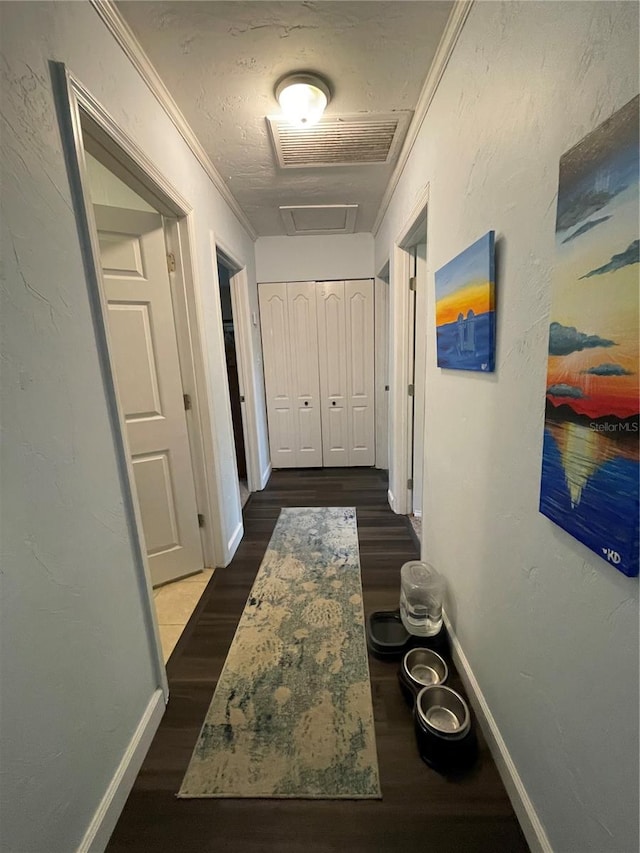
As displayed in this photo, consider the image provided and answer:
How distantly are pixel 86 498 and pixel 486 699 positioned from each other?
4.76 feet

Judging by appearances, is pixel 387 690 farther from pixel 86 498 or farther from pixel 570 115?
pixel 570 115

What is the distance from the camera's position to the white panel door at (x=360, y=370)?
137 inches

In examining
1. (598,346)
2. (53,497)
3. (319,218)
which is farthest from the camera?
(319,218)

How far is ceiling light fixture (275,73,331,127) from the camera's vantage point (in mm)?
1418

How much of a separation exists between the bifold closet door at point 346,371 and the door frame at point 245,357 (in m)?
0.81

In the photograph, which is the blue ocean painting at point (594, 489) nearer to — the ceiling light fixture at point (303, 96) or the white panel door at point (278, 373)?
the ceiling light fixture at point (303, 96)

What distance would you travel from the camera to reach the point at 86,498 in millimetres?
944

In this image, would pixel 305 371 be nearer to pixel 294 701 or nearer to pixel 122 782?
pixel 294 701

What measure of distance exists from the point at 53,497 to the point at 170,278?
1388 millimetres

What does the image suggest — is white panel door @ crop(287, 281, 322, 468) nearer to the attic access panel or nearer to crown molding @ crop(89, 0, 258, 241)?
the attic access panel

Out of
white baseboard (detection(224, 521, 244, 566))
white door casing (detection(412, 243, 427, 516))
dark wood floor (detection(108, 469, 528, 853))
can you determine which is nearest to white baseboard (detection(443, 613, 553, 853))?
dark wood floor (detection(108, 469, 528, 853))

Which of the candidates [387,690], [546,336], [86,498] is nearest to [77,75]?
[86,498]

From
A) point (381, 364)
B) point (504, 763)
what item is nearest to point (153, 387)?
point (504, 763)

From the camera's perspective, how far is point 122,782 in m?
1.04
